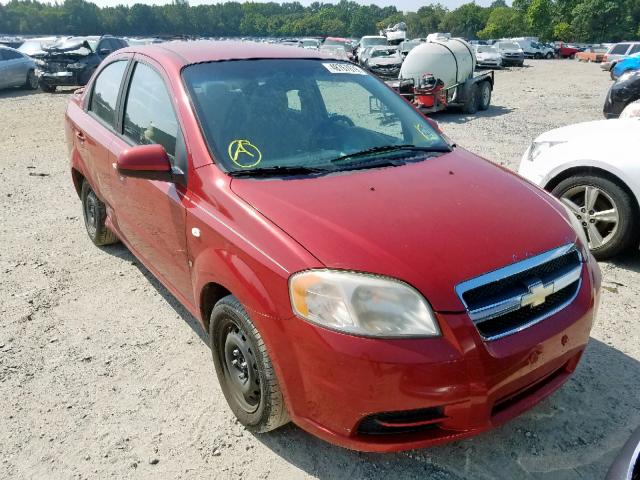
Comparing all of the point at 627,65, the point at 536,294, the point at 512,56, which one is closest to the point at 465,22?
the point at 512,56

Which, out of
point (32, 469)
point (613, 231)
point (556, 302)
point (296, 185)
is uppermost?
point (296, 185)

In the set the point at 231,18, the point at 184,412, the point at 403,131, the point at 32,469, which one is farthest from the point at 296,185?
the point at 231,18

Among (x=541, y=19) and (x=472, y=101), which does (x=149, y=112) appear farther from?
(x=541, y=19)

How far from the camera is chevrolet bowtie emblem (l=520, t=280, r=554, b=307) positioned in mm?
2047

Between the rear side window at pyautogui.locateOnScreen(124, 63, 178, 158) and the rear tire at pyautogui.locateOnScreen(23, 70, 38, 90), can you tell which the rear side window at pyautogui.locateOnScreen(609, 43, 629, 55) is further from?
the rear side window at pyautogui.locateOnScreen(124, 63, 178, 158)

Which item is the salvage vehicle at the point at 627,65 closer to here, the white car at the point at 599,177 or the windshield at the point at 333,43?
the windshield at the point at 333,43

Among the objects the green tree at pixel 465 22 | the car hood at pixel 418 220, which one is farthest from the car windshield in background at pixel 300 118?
the green tree at pixel 465 22

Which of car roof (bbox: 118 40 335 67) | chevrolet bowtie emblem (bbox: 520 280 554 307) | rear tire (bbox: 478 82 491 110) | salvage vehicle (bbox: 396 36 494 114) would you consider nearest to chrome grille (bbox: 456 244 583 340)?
chevrolet bowtie emblem (bbox: 520 280 554 307)

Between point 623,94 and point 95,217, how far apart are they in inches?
328

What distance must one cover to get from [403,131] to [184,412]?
6.64 ft

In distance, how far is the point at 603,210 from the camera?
4.13m

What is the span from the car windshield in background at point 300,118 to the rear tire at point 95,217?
1864 mm

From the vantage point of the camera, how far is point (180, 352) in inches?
124

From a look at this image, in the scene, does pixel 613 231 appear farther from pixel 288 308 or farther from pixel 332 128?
pixel 288 308
